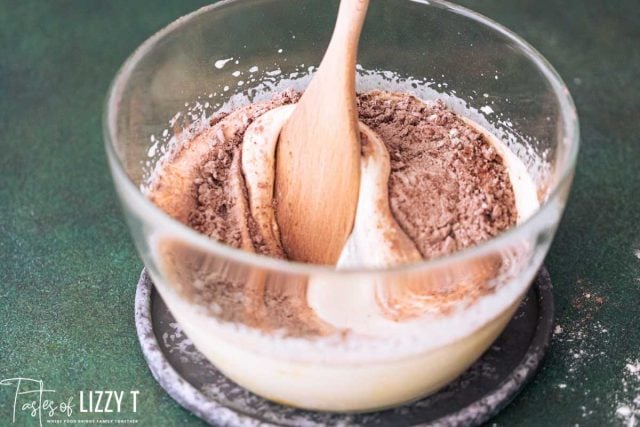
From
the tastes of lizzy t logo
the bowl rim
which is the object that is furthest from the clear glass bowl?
the tastes of lizzy t logo

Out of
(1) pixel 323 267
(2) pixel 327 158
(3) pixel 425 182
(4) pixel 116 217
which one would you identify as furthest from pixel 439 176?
(4) pixel 116 217

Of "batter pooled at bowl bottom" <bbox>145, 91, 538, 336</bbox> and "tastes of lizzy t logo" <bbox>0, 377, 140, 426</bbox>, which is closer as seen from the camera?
"batter pooled at bowl bottom" <bbox>145, 91, 538, 336</bbox>

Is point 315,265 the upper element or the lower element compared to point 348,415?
upper

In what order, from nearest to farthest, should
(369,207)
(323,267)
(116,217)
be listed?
(323,267) < (369,207) < (116,217)

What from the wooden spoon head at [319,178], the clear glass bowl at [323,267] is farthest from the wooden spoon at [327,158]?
the clear glass bowl at [323,267]

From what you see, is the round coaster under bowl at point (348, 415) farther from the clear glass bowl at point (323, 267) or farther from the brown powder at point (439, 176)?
the brown powder at point (439, 176)

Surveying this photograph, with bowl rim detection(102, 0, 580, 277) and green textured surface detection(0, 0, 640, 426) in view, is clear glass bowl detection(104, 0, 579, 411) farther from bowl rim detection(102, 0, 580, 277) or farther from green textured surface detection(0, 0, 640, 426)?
green textured surface detection(0, 0, 640, 426)

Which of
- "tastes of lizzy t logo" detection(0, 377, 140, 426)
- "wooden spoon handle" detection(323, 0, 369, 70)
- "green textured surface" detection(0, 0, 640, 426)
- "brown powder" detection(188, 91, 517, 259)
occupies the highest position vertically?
"wooden spoon handle" detection(323, 0, 369, 70)

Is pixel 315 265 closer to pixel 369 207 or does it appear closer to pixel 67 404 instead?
pixel 369 207
